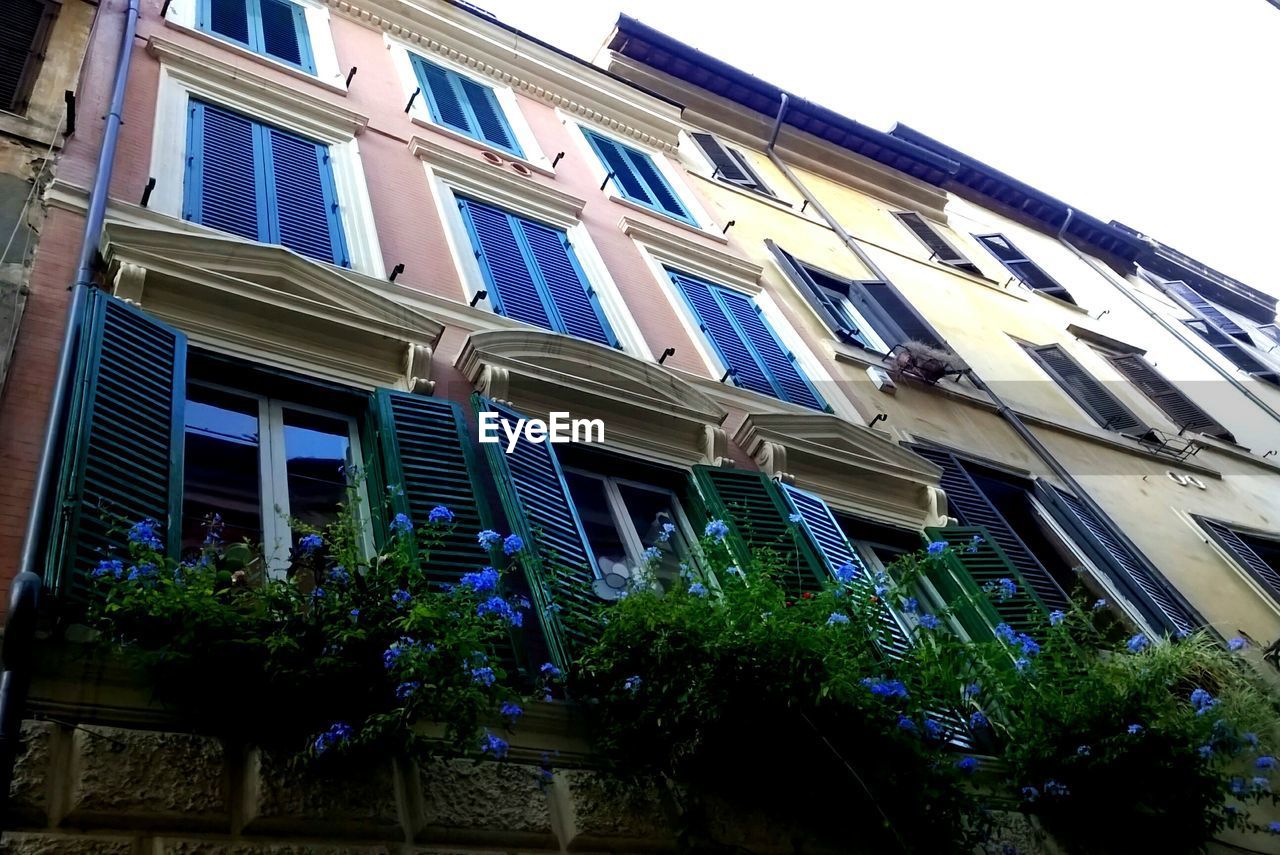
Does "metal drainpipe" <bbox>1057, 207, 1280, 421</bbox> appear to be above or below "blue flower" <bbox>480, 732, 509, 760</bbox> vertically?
above

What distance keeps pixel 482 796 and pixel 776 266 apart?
8.42 m

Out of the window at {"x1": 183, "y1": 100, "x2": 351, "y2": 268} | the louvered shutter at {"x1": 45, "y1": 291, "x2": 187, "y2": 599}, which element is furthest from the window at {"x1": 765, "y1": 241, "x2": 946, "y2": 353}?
the louvered shutter at {"x1": 45, "y1": 291, "x2": 187, "y2": 599}

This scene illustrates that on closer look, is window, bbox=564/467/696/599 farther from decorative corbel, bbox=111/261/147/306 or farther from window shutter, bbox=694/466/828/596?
decorative corbel, bbox=111/261/147/306

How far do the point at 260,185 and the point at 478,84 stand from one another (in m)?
4.53

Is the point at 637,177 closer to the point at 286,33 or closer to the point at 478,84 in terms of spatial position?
the point at 478,84

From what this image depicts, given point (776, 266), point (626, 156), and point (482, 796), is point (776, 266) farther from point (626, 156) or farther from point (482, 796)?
point (482, 796)

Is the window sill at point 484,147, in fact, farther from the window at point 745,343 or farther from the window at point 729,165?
the window at point 729,165

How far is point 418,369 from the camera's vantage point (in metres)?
6.32

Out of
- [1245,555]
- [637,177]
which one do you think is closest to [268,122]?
[637,177]

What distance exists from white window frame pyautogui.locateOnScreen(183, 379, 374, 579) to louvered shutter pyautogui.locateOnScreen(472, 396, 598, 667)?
0.71m

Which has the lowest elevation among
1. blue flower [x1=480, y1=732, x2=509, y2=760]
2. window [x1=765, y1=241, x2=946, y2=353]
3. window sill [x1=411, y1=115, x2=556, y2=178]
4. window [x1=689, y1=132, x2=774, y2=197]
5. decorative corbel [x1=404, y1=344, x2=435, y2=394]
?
blue flower [x1=480, y1=732, x2=509, y2=760]

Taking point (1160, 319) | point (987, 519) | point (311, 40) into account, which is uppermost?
point (311, 40)

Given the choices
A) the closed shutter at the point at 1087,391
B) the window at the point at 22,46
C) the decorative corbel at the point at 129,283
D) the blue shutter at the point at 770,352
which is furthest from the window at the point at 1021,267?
the decorative corbel at the point at 129,283

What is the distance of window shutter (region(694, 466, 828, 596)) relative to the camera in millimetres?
6383
